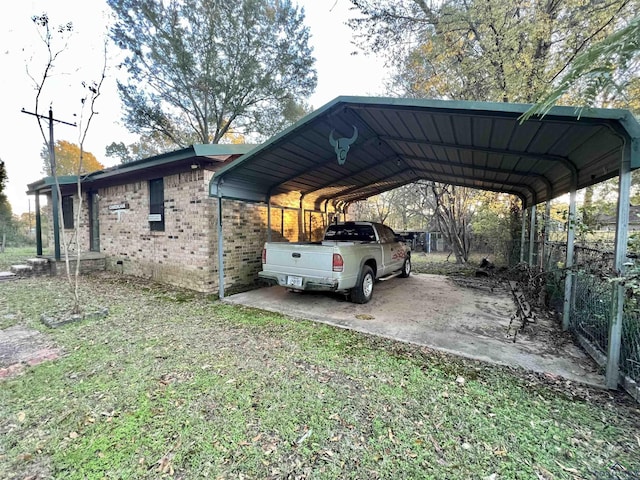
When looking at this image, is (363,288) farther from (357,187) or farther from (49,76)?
(49,76)

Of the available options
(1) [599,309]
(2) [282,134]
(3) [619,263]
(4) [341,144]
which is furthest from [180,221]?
(1) [599,309]

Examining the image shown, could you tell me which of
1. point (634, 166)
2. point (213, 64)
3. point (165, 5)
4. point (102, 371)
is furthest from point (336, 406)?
point (165, 5)

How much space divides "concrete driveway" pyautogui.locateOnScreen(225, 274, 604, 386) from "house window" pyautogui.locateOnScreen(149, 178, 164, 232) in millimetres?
3191

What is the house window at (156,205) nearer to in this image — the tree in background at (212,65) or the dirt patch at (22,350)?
the dirt patch at (22,350)

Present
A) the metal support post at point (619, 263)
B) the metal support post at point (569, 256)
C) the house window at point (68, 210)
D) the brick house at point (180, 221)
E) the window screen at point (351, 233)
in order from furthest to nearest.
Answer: the house window at point (68, 210) → the window screen at point (351, 233) → the brick house at point (180, 221) → the metal support post at point (569, 256) → the metal support post at point (619, 263)

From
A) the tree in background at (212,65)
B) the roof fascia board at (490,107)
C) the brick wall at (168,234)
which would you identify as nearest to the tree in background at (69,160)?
the tree in background at (212,65)

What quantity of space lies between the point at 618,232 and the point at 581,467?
2.27m

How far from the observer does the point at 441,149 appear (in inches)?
217

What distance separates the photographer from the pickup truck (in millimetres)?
5035

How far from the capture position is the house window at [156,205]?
7.49 meters

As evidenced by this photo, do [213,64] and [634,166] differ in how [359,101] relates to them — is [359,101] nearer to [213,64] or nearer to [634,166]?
[634,166]

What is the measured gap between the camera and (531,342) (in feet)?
12.9

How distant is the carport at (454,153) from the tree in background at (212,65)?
30.1ft

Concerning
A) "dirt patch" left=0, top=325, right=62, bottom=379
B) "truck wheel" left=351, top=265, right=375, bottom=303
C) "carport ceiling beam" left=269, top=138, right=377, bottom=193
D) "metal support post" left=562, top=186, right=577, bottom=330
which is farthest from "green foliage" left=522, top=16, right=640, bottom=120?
"dirt patch" left=0, top=325, right=62, bottom=379
